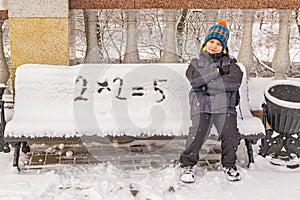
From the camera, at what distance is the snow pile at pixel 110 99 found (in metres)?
4.90

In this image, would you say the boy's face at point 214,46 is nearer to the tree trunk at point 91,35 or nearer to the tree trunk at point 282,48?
the tree trunk at point 282,48

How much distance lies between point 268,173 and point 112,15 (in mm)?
6318

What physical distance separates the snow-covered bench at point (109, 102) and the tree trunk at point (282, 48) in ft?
2.78

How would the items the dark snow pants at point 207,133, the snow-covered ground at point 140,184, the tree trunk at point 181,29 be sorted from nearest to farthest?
the snow-covered ground at point 140,184
the dark snow pants at point 207,133
the tree trunk at point 181,29

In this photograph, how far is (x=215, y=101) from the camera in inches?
187

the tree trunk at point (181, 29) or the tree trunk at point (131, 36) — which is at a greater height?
the tree trunk at point (131, 36)

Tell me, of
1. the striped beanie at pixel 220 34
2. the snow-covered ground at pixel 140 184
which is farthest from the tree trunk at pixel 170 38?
the snow-covered ground at pixel 140 184

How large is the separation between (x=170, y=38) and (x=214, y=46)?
106cm

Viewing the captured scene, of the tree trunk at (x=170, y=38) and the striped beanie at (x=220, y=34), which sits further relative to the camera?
the tree trunk at (x=170, y=38)

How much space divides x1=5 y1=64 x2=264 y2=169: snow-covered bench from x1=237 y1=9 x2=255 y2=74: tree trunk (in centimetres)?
65

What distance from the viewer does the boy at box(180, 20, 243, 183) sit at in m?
4.73

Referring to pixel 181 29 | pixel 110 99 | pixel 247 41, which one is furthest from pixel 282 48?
pixel 181 29

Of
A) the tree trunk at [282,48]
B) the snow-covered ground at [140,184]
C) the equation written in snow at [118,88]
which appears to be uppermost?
the tree trunk at [282,48]

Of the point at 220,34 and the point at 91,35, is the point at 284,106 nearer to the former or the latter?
the point at 220,34
